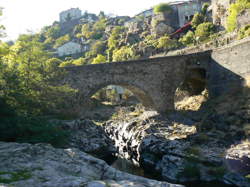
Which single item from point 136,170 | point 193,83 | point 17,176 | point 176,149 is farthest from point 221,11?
point 17,176

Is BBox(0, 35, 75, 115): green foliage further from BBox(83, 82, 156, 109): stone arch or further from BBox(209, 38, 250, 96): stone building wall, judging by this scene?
BBox(209, 38, 250, 96): stone building wall

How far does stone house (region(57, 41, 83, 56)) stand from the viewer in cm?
9319

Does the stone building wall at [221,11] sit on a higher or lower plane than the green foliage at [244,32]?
higher

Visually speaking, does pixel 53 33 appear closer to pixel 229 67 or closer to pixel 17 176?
pixel 229 67

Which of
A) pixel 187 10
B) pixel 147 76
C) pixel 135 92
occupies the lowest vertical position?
pixel 135 92

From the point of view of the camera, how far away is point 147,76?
2830cm

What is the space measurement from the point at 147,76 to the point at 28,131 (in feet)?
51.5

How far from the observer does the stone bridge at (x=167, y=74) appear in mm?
25000

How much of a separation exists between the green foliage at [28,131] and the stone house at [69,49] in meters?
79.4

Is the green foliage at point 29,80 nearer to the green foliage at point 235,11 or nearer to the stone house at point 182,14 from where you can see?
the green foliage at point 235,11

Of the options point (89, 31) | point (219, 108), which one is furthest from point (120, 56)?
point (89, 31)

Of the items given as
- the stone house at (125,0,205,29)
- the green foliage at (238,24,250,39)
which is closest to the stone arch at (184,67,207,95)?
the green foliage at (238,24,250,39)

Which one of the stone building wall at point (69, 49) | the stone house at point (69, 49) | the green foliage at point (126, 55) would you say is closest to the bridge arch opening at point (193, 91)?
the green foliage at point (126, 55)

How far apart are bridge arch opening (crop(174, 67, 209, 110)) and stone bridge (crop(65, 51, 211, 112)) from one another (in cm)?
11
